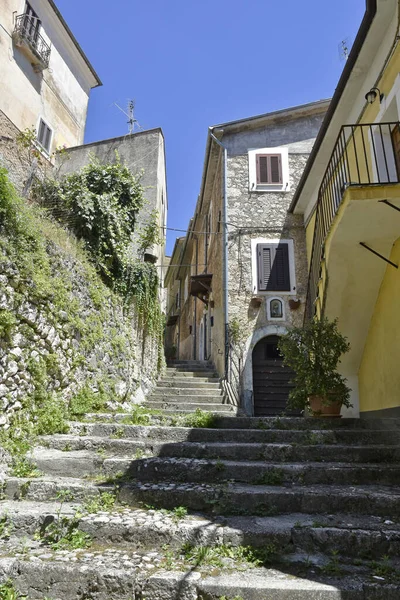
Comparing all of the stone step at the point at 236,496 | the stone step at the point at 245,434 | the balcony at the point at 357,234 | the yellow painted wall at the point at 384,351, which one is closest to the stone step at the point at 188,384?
the balcony at the point at 357,234

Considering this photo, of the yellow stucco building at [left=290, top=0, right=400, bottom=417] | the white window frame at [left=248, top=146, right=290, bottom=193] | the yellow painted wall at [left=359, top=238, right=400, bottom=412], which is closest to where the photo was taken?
the yellow stucco building at [left=290, top=0, right=400, bottom=417]

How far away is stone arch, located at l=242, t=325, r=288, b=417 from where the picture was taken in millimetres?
9766

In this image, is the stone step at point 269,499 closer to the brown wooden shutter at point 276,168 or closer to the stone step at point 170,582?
the stone step at point 170,582

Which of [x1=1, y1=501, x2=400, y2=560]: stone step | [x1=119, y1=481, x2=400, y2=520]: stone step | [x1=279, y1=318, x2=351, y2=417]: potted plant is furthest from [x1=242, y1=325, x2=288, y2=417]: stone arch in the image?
[x1=1, y1=501, x2=400, y2=560]: stone step

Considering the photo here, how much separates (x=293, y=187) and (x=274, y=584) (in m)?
10.7

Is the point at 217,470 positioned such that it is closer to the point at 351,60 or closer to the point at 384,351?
the point at 384,351

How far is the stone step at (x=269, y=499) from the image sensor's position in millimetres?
3326

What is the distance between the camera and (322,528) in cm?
292

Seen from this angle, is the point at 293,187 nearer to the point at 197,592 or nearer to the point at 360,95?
the point at 360,95

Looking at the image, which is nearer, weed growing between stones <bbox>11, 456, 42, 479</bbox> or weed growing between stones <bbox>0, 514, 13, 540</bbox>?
weed growing between stones <bbox>0, 514, 13, 540</bbox>

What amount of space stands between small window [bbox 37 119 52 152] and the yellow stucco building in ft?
33.8

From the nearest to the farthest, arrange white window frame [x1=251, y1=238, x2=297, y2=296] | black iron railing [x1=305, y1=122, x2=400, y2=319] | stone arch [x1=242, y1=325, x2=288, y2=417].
→ black iron railing [x1=305, y1=122, x2=400, y2=319] → stone arch [x1=242, y1=325, x2=288, y2=417] → white window frame [x1=251, y1=238, x2=297, y2=296]

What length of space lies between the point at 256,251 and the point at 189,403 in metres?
4.63

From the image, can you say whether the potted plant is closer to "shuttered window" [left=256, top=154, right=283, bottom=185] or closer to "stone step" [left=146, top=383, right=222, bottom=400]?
"stone step" [left=146, top=383, right=222, bottom=400]
